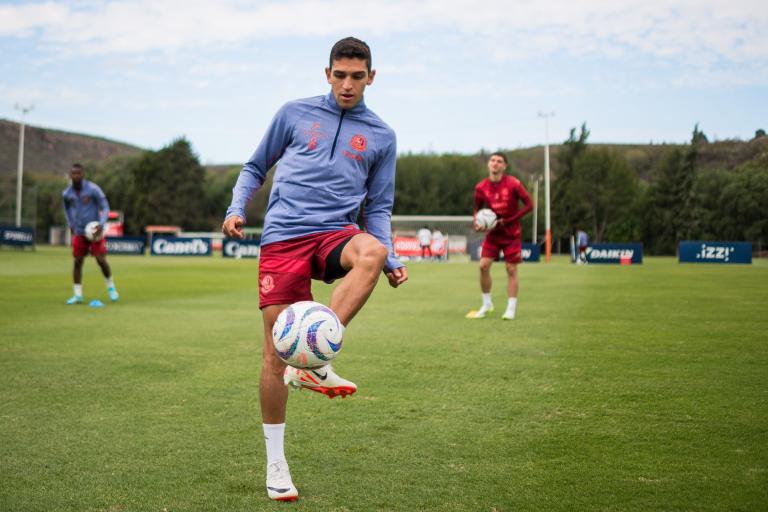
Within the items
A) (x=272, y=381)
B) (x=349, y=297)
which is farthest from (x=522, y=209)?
(x=272, y=381)

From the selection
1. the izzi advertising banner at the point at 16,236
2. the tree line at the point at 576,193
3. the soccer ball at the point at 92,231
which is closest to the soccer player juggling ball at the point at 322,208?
the soccer ball at the point at 92,231

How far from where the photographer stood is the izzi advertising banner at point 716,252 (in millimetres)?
40438

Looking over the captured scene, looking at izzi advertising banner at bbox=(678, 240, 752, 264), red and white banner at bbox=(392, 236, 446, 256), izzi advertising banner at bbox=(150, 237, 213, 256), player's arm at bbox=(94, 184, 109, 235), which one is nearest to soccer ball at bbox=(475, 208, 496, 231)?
player's arm at bbox=(94, 184, 109, 235)

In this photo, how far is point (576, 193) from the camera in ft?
297

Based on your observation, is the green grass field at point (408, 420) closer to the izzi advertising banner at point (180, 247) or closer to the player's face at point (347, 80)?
the player's face at point (347, 80)

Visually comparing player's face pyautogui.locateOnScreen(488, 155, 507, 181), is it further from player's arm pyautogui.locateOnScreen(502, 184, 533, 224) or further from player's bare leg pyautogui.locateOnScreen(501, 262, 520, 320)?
player's bare leg pyautogui.locateOnScreen(501, 262, 520, 320)

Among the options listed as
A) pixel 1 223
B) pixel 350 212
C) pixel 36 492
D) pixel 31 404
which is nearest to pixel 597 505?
pixel 350 212

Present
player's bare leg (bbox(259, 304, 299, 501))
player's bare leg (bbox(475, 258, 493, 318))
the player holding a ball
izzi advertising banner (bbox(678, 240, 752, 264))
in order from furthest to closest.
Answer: izzi advertising banner (bbox(678, 240, 752, 264)) < player's bare leg (bbox(475, 258, 493, 318)) < the player holding a ball < player's bare leg (bbox(259, 304, 299, 501))

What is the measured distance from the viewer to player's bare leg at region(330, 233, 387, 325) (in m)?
3.98

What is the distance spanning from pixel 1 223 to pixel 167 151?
2267 inches

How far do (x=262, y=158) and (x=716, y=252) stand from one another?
137ft

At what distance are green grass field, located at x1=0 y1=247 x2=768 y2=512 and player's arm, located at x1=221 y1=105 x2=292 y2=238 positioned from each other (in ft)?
4.83

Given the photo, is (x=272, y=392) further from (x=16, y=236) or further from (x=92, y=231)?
(x=16, y=236)

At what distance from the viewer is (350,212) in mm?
4414
